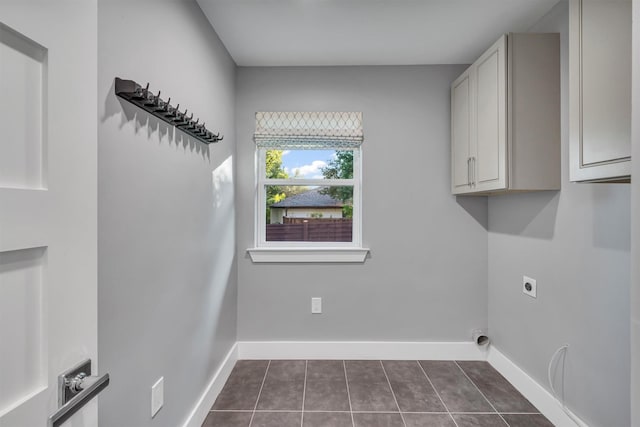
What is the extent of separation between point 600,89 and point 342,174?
5.78 feet

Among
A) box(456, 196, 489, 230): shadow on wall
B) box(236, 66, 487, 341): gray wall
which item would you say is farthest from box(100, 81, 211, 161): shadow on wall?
box(456, 196, 489, 230): shadow on wall

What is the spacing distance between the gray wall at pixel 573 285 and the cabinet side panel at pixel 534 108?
0.05 m

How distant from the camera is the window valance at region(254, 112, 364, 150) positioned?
2.58 m

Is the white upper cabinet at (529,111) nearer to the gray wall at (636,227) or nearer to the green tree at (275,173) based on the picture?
the gray wall at (636,227)

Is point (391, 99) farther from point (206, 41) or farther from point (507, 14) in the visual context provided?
point (206, 41)

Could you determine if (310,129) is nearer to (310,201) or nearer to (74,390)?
(310,201)

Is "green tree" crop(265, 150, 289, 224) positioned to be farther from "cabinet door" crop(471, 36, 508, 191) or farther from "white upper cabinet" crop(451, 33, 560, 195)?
"white upper cabinet" crop(451, 33, 560, 195)

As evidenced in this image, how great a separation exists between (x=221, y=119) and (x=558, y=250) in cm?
225

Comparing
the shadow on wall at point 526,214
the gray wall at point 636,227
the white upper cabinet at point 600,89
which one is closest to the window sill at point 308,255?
the shadow on wall at point 526,214

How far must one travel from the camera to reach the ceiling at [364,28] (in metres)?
1.87

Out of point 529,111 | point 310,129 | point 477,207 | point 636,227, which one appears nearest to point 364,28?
point 310,129

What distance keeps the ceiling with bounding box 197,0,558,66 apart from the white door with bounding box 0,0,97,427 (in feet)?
5.08

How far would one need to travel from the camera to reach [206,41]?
6.34ft

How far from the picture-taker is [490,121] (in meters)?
2.01
